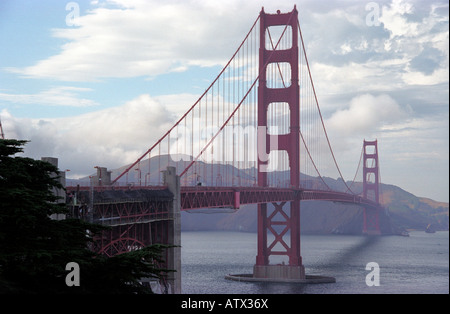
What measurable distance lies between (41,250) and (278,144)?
213ft

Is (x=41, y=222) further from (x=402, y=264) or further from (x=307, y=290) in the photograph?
(x=402, y=264)

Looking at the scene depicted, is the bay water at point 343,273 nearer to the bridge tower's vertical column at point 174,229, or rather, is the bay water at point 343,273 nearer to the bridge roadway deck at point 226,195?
the bridge roadway deck at point 226,195

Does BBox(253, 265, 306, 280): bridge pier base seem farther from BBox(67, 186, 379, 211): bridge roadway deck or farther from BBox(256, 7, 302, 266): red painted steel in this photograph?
BBox(67, 186, 379, 211): bridge roadway deck

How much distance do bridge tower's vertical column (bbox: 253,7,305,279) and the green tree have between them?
56502mm

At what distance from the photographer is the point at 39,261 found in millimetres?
17109

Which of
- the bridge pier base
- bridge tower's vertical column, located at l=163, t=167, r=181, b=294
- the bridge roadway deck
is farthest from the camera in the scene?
the bridge pier base

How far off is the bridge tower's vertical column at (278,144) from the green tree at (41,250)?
185ft

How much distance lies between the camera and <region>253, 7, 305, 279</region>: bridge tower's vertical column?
7800 centimetres

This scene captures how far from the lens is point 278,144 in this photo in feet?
266

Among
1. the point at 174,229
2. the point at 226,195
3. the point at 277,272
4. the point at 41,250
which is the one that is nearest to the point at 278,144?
the point at 277,272

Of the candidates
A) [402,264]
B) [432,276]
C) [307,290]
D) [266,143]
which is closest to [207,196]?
[307,290]

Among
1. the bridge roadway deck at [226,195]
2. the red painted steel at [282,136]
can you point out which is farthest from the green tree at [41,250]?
the red painted steel at [282,136]

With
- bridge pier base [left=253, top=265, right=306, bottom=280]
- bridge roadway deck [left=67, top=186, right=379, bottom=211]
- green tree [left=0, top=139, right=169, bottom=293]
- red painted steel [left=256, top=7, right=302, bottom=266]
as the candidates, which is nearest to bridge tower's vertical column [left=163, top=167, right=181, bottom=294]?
bridge roadway deck [left=67, top=186, right=379, bottom=211]

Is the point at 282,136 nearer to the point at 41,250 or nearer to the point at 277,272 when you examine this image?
the point at 277,272
